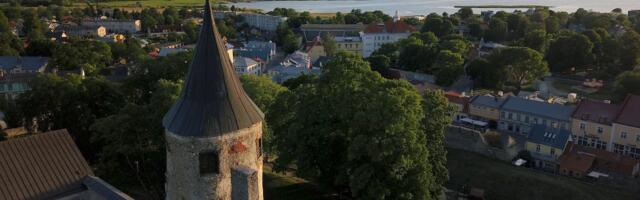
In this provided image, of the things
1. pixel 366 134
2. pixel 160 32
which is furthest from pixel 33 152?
pixel 160 32

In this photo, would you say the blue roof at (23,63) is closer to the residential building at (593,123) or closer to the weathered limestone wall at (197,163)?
the residential building at (593,123)

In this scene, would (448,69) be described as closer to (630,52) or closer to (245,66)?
(630,52)

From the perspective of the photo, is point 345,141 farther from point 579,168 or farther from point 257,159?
point 579,168

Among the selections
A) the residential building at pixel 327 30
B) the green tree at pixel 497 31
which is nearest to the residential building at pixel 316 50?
→ the residential building at pixel 327 30

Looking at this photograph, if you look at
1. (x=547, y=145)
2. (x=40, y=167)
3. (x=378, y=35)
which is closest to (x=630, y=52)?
(x=547, y=145)

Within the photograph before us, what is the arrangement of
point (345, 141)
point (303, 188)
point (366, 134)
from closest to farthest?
point (366, 134)
point (345, 141)
point (303, 188)

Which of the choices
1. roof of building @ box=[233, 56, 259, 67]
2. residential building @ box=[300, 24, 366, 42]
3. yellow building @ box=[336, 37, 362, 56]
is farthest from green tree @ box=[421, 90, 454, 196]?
residential building @ box=[300, 24, 366, 42]
